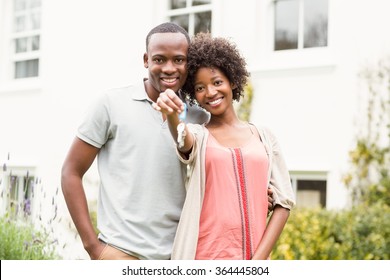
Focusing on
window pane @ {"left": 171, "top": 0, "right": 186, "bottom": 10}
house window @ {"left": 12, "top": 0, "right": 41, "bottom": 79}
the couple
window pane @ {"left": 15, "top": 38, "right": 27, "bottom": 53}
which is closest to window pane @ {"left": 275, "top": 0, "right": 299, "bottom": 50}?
window pane @ {"left": 171, "top": 0, "right": 186, "bottom": 10}

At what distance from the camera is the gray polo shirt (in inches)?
127

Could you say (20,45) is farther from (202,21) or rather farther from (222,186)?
(222,186)

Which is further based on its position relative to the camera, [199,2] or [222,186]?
[199,2]

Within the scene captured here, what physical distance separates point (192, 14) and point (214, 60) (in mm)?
7147

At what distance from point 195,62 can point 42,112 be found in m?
8.82

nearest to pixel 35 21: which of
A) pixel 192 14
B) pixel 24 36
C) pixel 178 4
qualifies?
pixel 24 36

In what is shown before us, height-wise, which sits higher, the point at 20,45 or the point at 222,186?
the point at 20,45

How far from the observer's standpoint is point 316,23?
926 cm

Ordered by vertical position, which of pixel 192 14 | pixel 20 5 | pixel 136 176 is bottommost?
pixel 136 176

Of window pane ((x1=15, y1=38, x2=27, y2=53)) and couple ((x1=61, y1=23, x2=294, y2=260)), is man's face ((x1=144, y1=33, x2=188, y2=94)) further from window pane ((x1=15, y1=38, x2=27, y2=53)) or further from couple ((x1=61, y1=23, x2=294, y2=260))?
window pane ((x1=15, y1=38, x2=27, y2=53))

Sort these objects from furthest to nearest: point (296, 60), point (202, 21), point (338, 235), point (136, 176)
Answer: point (202, 21) < point (296, 60) < point (338, 235) < point (136, 176)

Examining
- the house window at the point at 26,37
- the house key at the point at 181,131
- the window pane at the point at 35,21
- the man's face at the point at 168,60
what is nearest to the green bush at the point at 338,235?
the man's face at the point at 168,60

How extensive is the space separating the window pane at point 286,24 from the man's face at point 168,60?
622cm

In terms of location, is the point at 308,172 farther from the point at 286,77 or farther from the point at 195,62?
the point at 195,62
